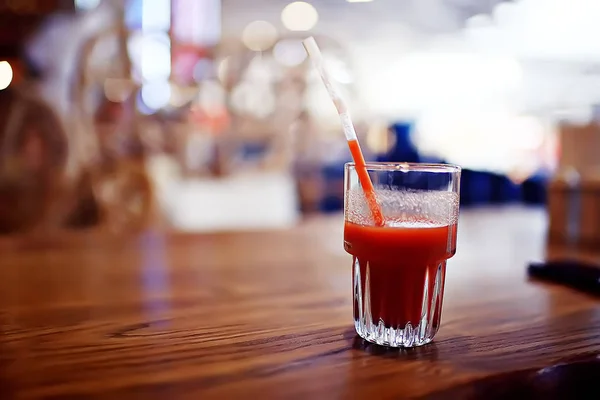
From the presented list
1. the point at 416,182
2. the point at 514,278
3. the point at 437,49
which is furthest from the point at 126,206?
the point at 437,49

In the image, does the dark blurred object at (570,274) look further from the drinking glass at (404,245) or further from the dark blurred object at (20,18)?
the dark blurred object at (20,18)

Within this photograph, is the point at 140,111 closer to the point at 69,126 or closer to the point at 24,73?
the point at 69,126

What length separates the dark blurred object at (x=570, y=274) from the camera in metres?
0.87

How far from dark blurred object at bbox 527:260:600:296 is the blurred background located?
216 mm

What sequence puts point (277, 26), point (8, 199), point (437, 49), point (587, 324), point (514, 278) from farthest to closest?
1. point (277, 26)
2. point (437, 49)
3. point (8, 199)
4. point (514, 278)
5. point (587, 324)

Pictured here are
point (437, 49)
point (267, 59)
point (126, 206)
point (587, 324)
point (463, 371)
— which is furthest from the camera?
point (437, 49)

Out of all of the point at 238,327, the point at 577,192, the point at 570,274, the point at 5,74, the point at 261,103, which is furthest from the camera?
the point at 261,103

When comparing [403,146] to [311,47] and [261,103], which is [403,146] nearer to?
[261,103]

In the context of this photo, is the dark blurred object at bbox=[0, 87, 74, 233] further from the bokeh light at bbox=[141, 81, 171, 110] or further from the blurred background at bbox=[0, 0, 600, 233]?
the bokeh light at bbox=[141, 81, 171, 110]

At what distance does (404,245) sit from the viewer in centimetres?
60

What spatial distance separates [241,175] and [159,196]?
0.45 metres

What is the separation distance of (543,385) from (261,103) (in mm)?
2685

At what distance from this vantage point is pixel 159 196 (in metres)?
2.22

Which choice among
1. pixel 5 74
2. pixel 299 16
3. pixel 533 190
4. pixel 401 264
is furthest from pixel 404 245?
pixel 299 16
